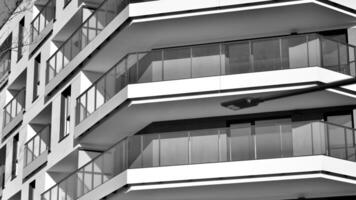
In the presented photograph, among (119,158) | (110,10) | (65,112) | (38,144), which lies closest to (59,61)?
(65,112)

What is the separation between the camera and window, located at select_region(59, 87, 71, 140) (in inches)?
1363

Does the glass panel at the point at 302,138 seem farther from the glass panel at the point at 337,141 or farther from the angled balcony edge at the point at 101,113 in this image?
the angled balcony edge at the point at 101,113

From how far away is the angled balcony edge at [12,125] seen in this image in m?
39.5

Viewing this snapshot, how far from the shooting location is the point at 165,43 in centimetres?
2984

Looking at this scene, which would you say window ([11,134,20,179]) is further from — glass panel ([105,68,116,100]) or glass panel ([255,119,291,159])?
glass panel ([255,119,291,159])

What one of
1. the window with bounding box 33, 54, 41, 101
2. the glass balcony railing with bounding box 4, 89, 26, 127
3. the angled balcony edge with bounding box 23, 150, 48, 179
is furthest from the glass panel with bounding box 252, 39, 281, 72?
the glass balcony railing with bounding box 4, 89, 26, 127

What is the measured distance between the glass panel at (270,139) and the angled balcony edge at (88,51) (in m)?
5.45

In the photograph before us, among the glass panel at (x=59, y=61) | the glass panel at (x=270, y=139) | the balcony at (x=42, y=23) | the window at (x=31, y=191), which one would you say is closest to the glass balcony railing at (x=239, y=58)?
the glass panel at (x=270, y=139)

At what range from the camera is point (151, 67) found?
28656mm

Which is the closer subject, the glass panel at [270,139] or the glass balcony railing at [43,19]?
the glass panel at [270,139]

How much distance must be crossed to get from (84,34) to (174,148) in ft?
23.4

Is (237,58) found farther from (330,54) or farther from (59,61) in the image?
(59,61)

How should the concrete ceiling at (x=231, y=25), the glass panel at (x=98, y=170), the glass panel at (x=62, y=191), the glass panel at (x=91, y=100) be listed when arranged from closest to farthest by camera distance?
the concrete ceiling at (x=231, y=25) → the glass panel at (x=98, y=170) → the glass panel at (x=91, y=100) → the glass panel at (x=62, y=191)

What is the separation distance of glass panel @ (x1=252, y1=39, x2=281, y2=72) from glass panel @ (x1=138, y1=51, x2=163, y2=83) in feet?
8.89
